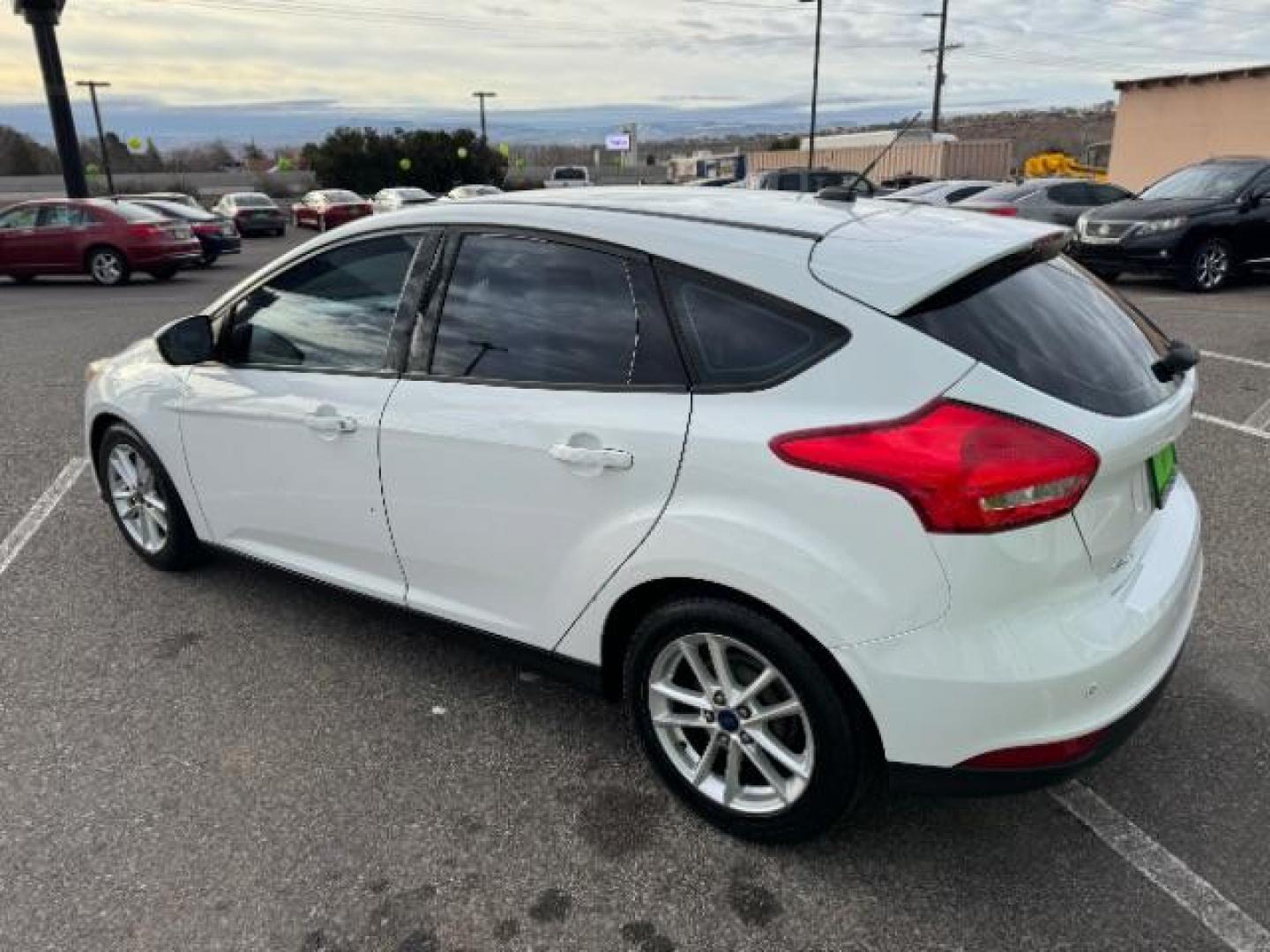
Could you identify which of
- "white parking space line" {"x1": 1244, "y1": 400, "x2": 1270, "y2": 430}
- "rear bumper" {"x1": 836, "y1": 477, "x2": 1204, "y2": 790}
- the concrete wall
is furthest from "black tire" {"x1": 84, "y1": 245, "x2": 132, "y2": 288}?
the concrete wall

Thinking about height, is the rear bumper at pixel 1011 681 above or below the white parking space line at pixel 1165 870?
above

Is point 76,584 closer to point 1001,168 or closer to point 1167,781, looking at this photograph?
point 1167,781

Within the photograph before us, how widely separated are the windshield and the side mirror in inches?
505

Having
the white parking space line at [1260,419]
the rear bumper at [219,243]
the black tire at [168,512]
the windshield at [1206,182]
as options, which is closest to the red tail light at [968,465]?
the black tire at [168,512]

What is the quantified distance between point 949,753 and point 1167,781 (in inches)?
40.0

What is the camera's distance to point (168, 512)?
4.07 meters

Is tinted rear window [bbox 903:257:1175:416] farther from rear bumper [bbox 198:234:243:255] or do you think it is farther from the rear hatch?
rear bumper [bbox 198:234:243:255]

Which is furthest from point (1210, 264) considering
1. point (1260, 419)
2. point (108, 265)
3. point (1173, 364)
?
point (108, 265)

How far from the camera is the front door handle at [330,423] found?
306cm

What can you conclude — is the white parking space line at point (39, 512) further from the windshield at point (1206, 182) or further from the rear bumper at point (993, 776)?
the windshield at point (1206, 182)

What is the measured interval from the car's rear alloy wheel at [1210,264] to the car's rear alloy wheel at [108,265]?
16438mm

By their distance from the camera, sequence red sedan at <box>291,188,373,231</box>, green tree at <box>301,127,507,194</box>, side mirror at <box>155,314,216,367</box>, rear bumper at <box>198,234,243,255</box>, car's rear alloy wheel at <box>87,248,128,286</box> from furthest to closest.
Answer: green tree at <box>301,127,507,194</box>, red sedan at <box>291,188,373,231</box>, rear bumper at <box>198,234,243,255</box>, car's rear alloy wheel at <box>87,248,128,286</box>, side mirror at <box>155,314,216,367</box>

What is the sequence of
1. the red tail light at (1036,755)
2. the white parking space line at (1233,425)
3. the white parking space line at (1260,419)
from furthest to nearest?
the white parking space line at (1260,419)
the white parking space line at (1233,425)
the red tail light at (1036,755)

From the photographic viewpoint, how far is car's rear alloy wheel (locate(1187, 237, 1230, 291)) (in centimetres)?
1226
